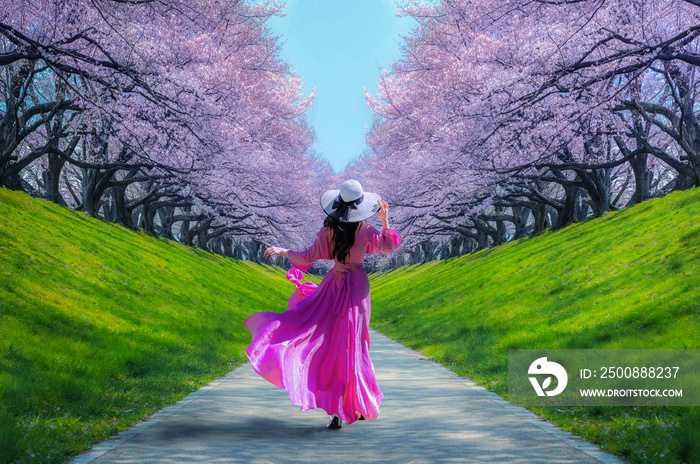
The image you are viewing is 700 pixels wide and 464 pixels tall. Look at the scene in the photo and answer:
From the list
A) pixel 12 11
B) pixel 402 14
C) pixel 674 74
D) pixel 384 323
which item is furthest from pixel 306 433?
pixel 402 14

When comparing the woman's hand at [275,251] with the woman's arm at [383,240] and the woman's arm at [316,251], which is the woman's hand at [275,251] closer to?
the woman's arm at [316,251]

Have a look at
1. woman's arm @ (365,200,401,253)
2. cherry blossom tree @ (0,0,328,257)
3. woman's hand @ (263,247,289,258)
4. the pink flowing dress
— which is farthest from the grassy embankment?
cherry blossom tree @ (0,0,328,257)

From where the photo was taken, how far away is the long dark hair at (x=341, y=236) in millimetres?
6086

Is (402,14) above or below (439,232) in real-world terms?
above

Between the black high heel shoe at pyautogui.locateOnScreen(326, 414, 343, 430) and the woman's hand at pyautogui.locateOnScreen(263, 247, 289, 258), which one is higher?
the woman's hand at pyautogui.locateOnScreen(263, 247, 289, 258)

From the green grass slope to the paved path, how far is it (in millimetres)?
450

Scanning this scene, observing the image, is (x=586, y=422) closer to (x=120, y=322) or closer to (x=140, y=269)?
(x=120, y=322)

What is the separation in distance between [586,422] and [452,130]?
39.4 feet

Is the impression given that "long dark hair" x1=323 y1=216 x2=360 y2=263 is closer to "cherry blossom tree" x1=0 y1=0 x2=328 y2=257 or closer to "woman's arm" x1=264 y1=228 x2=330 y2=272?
"woman's arm" x1=264 y1=228 x2=330 y2=272

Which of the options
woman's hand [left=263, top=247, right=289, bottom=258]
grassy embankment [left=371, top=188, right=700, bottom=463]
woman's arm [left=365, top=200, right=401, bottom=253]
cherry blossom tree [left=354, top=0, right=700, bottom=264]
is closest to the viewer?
grassy embankment [left=371, top=188, right=700, bottom=463]

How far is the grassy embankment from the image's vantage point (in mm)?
5457

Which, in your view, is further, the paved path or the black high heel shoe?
the black high heel shoe

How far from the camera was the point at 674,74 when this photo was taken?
1623 cm

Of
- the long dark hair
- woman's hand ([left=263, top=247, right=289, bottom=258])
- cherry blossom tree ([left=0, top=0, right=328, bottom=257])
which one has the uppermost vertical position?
cherry blossom tree ([left=0, top=0, right=328, bottom=257])
